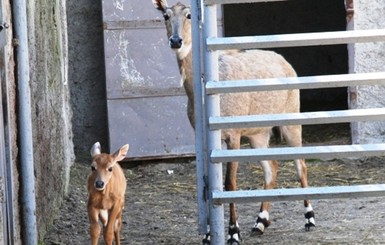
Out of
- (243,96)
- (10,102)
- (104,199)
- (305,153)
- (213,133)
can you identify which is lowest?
(104,199)

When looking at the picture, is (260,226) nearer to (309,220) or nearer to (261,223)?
(261,223)

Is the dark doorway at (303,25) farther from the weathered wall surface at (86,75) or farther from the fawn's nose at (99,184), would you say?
the fawn's nose at (99,184)

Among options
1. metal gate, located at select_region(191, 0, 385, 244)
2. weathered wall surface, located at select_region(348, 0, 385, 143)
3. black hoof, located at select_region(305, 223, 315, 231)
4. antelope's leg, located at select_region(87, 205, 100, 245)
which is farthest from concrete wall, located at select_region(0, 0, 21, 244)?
weathered wall surface, located at select_region(348, 0, 385, 143)

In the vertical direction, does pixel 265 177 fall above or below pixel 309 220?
above

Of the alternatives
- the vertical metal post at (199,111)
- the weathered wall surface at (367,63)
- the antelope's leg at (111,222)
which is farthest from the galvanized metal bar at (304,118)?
the weathered wall surface at (367,63)

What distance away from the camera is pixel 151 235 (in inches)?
358

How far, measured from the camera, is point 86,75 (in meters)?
12.6

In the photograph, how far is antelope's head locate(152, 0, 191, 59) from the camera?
9.12 m

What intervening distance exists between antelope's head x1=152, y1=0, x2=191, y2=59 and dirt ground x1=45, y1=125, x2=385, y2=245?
1480 mm

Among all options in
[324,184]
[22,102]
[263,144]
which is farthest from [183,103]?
[22,102]

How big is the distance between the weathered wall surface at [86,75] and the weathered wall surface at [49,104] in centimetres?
85

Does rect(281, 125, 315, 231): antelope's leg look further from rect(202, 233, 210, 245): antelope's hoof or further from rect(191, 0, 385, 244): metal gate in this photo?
rect(191, 0, 385, 244): metal gate

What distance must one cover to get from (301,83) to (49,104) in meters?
3.19

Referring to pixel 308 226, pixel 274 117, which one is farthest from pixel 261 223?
pixel 274 117
